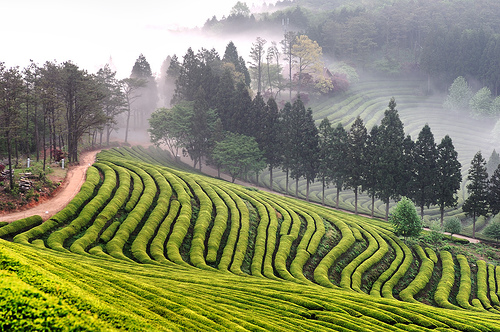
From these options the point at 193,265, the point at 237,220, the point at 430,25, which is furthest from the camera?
the point at 430,25

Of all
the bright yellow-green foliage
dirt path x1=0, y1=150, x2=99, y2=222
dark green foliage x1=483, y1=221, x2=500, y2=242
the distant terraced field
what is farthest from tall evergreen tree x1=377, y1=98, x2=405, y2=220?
dirt path x1=0, y1=150, x2=99, y2=222

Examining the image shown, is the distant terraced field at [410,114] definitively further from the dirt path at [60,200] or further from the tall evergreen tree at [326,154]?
the dirt path at [60,200]

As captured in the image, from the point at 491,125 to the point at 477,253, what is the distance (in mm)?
105739

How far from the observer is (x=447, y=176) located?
71.4m

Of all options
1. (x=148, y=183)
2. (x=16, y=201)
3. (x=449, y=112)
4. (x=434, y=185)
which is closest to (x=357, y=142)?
(x=434, y=185)

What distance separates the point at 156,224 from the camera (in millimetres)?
44000

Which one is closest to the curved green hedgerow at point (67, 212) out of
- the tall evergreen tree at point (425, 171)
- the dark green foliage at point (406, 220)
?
the dark green foliage at point (406, 220)

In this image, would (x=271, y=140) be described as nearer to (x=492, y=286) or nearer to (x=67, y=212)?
(x=492, y=286)

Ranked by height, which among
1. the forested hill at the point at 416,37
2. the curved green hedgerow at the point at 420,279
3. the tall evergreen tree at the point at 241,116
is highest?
the forested hill at the point at 416,37

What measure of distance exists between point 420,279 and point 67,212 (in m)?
40.8

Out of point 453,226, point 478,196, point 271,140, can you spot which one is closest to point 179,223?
point 453,226

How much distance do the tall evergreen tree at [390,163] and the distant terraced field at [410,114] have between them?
1295 inches

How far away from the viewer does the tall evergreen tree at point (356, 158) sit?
76625 millimetres

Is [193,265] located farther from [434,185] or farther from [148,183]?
[434,185]
